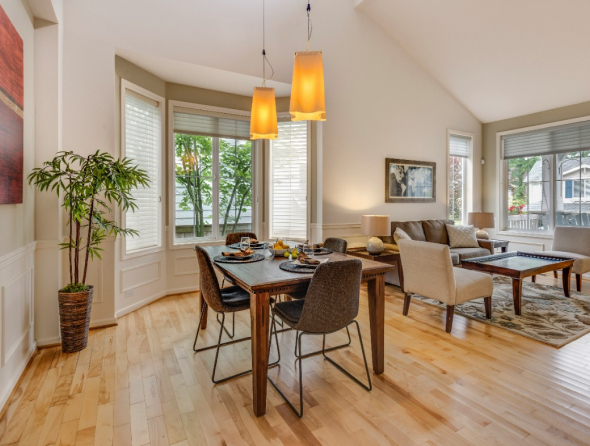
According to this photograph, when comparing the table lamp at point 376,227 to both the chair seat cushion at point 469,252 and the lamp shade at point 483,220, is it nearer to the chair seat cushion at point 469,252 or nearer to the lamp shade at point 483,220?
the chair seat cushion at point 469,252

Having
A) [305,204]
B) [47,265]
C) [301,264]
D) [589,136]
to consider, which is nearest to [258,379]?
[301,264]

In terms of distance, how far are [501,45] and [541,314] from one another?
147 inches

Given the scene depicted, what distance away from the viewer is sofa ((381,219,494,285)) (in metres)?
4.89

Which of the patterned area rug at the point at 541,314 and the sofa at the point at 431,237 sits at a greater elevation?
the sofa at the point at 431,237

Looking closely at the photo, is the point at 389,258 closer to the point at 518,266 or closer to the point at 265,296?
the point at 518,266

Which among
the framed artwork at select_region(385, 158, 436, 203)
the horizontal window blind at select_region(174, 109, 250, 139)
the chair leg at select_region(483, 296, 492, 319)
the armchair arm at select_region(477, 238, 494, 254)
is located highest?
the horizontal window blind at select_region(174, 109, 250, 139)

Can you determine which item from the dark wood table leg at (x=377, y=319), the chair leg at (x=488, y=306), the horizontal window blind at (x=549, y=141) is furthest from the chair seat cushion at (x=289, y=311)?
the horizontal window blind at (x=549, y=141)

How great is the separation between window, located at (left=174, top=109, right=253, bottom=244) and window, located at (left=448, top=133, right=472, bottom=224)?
4.05 m

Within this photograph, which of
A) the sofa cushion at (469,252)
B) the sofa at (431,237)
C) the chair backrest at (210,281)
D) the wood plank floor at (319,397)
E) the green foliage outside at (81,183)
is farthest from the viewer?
the sofa cushion at (469,252)

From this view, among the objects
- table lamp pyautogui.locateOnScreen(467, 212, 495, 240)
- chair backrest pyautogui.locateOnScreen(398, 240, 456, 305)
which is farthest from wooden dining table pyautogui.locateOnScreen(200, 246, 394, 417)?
table lamp pyautogui.locateOnScreen(467, 212, 495, 240)

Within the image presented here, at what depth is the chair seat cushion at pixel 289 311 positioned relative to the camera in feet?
6.99

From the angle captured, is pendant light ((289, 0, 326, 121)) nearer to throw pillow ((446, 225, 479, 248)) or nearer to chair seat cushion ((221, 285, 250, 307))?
chair seat cushion ((221, 285, 250, 307))

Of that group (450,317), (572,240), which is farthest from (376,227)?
(572,240)

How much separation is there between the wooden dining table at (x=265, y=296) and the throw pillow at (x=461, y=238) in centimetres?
371
